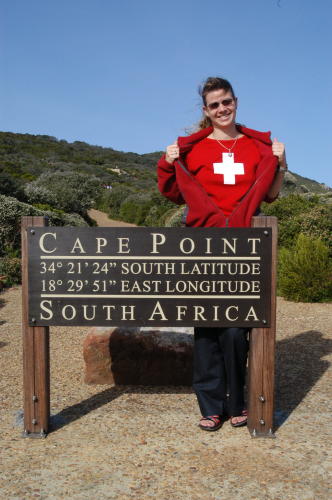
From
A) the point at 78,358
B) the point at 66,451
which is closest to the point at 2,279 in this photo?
the point at 78,358

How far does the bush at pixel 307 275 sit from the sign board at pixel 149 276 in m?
4.64

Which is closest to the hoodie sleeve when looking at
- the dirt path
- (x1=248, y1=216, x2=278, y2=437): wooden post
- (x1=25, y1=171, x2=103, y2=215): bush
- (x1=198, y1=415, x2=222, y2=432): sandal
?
(x1=248, y1=216, x2=278, y2=437): wooden post

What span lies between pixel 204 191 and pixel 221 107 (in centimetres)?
49

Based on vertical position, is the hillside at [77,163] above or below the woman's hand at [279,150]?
above

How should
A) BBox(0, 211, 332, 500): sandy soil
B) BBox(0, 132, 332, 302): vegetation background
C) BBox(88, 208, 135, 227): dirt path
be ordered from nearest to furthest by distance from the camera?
BBox(0, 211, 332, 500): sandy soil → BBox(0, 132, 332, 302): vegetation background → BBox(88, 208, 135, 227): dirt path

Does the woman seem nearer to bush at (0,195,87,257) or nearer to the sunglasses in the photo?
the sunglasses

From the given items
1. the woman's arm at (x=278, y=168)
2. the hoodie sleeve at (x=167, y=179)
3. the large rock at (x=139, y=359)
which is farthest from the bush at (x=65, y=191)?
the woman's arm at (x=278, y=168)

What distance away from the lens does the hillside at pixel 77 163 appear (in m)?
37.8

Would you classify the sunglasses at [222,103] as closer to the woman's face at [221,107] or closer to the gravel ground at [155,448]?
the woman's face at [221,107]

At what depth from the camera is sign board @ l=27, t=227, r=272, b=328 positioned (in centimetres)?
283

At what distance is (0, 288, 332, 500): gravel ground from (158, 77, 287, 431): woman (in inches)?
9.5

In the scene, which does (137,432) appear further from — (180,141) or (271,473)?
(180,141)

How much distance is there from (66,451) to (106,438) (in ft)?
0.83

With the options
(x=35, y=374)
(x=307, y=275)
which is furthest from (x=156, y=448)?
(x=307, y=275)
